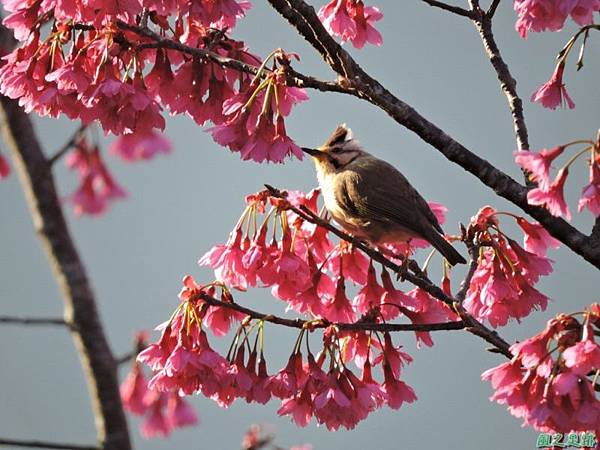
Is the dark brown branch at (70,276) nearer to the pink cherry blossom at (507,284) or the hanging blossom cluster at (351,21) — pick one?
the hanging blossom cluster at (351,21)

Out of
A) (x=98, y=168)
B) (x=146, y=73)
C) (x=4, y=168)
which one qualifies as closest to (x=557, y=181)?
(x=146, y=73)

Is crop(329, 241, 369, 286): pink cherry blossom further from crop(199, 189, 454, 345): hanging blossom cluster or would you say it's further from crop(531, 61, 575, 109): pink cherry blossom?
Answer: crop(531, 61, 575, 109): pink cherry blossom

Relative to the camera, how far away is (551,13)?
222cm

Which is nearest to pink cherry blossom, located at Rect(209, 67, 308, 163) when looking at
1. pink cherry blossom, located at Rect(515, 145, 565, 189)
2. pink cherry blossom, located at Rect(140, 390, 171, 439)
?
pink cherry blossom, located at Rect(515, 145, 565, 189)

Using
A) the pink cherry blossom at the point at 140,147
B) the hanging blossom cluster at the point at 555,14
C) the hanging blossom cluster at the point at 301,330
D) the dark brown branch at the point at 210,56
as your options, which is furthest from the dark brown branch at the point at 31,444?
the pink cherry blossom at the point at 140,147

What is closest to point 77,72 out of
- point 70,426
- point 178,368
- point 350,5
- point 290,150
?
point 290,150

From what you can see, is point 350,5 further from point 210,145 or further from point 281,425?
point 210,145

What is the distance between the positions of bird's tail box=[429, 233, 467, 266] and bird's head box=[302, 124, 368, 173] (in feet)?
2.06

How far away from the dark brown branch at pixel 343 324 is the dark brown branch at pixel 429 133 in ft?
0.93

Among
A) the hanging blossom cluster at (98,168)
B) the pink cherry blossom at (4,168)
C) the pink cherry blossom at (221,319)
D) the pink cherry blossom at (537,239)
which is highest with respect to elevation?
the hanging blossom cluster at (98,168)

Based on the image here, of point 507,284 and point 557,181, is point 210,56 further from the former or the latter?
point 507,284

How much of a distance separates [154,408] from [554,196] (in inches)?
Result: 130

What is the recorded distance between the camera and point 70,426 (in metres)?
16.8

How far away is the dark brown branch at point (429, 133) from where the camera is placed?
7.37 feet
